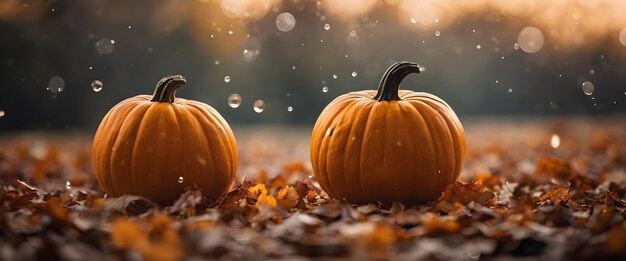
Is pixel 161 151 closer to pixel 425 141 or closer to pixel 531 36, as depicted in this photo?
pixel 425 141

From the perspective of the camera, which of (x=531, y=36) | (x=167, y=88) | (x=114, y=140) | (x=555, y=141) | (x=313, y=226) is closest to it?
(x=313, y=226)

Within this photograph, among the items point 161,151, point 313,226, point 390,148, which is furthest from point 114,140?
point 390,148

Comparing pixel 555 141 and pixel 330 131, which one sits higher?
pixel 330 131

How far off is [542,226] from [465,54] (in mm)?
12663

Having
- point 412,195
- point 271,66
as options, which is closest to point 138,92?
point 271,66

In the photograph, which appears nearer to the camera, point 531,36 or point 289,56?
point 531,36

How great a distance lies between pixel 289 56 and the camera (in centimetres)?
1413

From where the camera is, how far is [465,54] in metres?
14.2

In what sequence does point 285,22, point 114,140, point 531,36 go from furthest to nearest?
point 285,22 < point 531,36 < point 114,140

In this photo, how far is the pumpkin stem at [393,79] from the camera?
2688 millimetres

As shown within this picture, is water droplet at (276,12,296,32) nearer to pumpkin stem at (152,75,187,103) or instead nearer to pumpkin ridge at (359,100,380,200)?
pumpkin stem at (152,75,187,103)

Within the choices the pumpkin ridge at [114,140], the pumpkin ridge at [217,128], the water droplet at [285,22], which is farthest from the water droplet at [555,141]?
the water droplet at [285,22]

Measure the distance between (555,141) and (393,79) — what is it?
5522mm

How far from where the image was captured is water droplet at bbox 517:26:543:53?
39.0 feet
